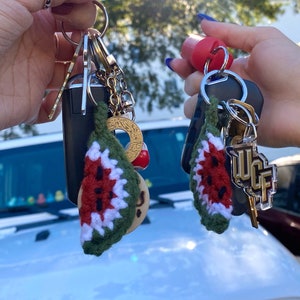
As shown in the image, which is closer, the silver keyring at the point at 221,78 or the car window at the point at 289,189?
the silver keyring at the point at 221,78

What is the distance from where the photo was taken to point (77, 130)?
989mm

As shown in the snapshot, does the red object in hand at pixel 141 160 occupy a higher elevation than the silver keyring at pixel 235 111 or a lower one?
lower

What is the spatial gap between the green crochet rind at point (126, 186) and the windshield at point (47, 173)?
1.96 meters

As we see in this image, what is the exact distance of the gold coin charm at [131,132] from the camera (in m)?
0.96

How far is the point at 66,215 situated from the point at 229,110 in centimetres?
214

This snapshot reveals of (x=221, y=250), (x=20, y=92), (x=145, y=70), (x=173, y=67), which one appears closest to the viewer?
(x=20, y=92)

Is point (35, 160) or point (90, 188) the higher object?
point (90, 188)

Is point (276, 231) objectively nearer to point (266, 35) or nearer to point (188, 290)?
point (188, 290)

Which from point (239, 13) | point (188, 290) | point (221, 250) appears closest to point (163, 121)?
point (221, 250)

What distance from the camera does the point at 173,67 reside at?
128 centimetres

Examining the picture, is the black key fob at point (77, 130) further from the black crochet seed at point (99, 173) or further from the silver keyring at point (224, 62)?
the silver keyring at point (224, 62)

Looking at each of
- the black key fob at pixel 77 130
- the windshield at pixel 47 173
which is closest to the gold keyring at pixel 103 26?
the black key fob at pixel 77 130

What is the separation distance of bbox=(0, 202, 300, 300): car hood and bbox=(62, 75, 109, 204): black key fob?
3.50 feet

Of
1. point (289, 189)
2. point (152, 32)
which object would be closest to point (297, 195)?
point (289, 189)
